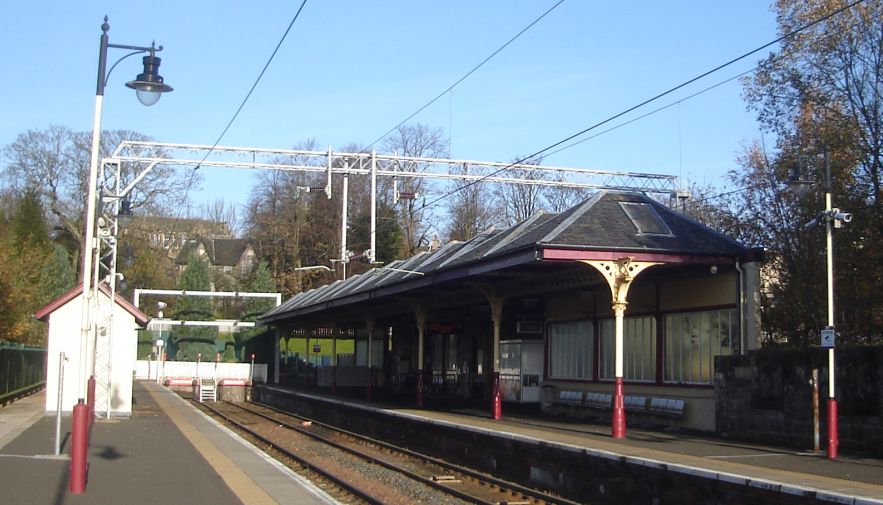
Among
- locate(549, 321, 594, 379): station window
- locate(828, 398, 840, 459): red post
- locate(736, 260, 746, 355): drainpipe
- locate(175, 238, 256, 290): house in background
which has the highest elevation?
locate(175, 238, 256, 290): house in background

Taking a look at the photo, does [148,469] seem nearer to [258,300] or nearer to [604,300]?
[604,300]

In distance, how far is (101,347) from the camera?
83.6 feet

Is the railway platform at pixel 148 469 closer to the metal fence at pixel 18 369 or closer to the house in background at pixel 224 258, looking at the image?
the metal fence at pixel 18 369

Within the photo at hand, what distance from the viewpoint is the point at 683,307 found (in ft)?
65.2

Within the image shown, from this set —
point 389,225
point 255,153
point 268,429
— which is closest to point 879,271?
point 268,429

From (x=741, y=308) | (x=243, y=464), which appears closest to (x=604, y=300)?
(x=741, y=308)

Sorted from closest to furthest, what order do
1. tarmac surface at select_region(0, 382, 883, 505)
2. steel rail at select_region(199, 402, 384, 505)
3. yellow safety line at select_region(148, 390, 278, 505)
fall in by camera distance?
tarmac surface at select_region(0, 382, 883, 505) → yellow safety line at select_region(148, 390, 278, 505) → steel rail at select_region(199, 402, 384, 505)

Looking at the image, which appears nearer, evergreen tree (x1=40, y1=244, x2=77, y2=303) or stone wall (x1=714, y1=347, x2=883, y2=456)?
stone wall (x1=714, y1=347, x2=883, y2=456)

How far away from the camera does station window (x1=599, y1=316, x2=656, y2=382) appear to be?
830 inches

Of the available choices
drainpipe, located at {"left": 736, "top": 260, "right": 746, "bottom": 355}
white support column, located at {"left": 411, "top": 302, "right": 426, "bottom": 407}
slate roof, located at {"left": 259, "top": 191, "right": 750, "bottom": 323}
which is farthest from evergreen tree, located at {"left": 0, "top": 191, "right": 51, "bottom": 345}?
drainpipe, located at {"left": 736, "top": 260, "right": 746, "bottom": 355}

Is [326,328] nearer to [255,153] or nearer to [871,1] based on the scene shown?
[255,153]

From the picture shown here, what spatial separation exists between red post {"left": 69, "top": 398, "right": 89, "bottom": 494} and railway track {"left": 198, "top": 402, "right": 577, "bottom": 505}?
392 cm

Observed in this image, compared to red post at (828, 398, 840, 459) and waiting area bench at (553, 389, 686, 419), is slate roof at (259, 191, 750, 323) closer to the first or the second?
waiting area bench at (553, 389, 686, 419)

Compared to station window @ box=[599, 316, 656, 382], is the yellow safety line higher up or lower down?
lower down
